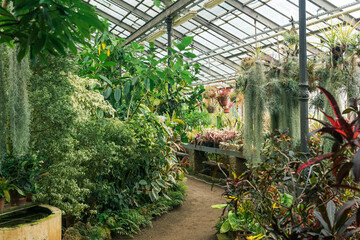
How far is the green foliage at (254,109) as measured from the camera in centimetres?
310

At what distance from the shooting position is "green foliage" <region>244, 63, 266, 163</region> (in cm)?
310

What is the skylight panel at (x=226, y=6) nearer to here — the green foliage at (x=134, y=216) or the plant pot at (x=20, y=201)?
the green foliage at (x=134, y=216)

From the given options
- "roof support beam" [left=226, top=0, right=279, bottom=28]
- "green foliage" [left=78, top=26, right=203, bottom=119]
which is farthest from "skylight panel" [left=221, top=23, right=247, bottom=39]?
"green foliage" [left=78, top=26, right=203, bottom=119]

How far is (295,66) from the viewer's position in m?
3.04

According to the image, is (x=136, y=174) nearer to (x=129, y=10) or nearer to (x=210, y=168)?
(x=210, y=168)

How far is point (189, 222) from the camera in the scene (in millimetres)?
3803

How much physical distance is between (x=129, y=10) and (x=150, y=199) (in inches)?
264

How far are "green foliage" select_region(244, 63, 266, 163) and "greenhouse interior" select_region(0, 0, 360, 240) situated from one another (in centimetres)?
1

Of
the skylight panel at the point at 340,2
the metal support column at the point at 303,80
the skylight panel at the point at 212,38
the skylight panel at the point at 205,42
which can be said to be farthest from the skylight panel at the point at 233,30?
the metal support column at the point at 303,80

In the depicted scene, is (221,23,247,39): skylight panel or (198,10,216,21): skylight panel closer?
(198,10,216,21): skylight panel

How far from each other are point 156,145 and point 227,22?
4959 mm

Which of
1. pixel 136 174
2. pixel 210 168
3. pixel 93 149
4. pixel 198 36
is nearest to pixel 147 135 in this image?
pixel 136 174

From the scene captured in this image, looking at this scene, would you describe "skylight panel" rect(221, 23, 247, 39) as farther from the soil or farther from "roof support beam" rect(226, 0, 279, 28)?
the soil

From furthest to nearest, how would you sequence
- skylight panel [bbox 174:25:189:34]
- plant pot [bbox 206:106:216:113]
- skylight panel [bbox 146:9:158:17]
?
skylight panel [bbox 174:25:189:34], skylight panel [bbox 146:9:158:17], plant pot [bbox 206:106:216:113]
